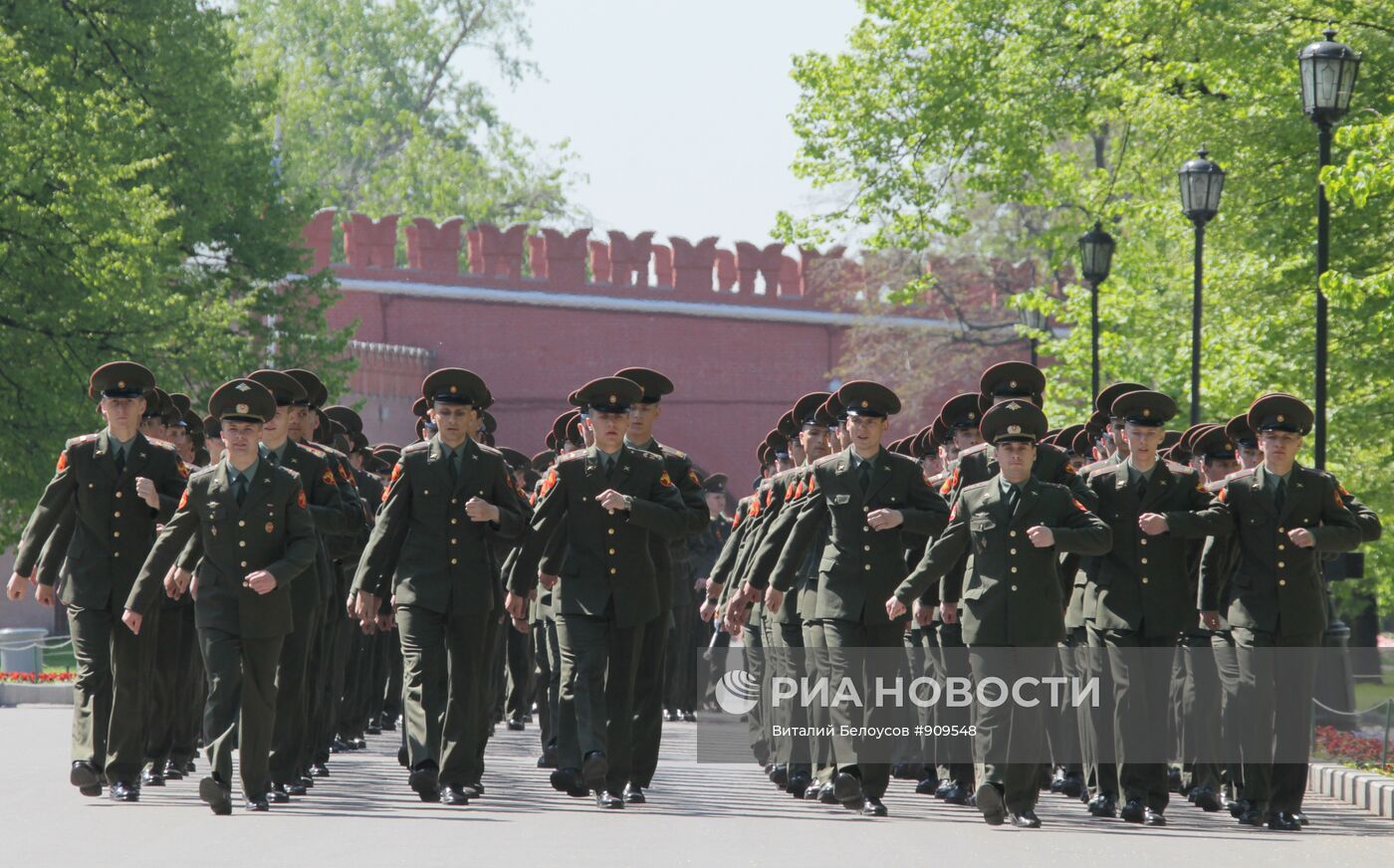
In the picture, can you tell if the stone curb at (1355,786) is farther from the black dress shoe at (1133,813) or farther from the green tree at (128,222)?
the green tree at (128,222)

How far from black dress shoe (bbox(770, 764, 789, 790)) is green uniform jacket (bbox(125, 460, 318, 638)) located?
3.90 m

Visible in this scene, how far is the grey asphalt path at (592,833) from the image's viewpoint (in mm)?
10078

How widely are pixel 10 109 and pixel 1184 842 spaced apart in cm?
2200

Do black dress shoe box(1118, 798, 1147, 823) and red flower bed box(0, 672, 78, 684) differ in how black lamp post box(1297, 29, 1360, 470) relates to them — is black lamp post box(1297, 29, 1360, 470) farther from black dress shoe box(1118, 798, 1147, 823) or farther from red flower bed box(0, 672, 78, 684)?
red flower bed box(0, 672, 78, 684)

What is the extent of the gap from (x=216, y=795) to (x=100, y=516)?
196 cm

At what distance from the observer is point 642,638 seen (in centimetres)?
1289

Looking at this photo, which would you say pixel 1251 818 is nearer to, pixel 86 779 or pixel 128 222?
pixel 86 779

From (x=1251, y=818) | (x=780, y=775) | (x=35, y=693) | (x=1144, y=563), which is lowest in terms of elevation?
(x=35, y=693)

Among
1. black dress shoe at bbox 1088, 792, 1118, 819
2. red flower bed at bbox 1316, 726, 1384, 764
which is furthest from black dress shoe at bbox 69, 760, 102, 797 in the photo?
red flower bed at bbox 1316, 726, 1384, 764

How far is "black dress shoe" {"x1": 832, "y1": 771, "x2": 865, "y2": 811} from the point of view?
12156mm

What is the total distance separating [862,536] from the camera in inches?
493

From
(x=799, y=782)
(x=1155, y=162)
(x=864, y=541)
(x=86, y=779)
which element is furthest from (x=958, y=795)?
(x=1155, y=162)

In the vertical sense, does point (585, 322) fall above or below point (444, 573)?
above

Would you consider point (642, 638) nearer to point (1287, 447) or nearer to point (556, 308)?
point (1287, 447)
